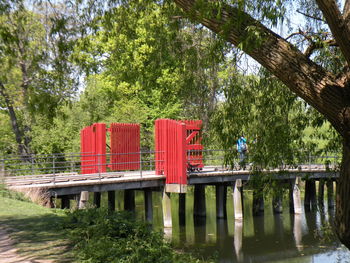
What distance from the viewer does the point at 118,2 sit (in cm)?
915

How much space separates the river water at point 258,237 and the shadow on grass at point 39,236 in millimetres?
5316

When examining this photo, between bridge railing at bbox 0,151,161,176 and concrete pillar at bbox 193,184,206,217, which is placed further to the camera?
concrete pillar at bbox 193,184,206,217

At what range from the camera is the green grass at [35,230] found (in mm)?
8143

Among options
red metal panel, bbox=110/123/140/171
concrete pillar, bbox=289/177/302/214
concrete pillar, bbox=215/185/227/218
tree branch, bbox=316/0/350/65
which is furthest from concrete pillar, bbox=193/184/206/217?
tree branch, bbox=316/0/350/65

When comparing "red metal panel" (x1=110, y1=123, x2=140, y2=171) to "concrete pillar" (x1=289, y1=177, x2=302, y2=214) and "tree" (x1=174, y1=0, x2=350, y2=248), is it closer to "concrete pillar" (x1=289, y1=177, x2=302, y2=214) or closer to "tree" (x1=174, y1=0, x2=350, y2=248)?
"concrete pillar" (x1=289, y1=177, x2=302, y2=214)

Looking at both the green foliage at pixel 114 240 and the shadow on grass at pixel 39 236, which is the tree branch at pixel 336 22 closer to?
the green foliage at pixel 114 240

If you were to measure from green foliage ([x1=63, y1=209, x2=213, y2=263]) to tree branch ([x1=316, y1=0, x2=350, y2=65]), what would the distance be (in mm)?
3629

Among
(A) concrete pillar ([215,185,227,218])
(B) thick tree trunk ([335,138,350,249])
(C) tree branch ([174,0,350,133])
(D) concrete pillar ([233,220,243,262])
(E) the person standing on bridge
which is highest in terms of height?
(C) tree branch ([174,0,350,133])

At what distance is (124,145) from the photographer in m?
23.8

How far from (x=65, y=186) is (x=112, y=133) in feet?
16.8

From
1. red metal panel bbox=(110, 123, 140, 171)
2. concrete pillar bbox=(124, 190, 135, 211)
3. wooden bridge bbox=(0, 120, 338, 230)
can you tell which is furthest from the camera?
concrete pillar bbox=(124, 190, 135, 211)

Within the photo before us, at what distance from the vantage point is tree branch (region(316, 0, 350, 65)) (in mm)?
6164

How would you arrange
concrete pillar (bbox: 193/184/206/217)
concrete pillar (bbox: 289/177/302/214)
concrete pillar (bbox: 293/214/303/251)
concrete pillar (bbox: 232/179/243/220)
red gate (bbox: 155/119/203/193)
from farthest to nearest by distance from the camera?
concrete pillar (bbox: 289/177/302/214)
concrete pillar (bbox: 193/184/206/217)
concrete pillar (bbox: 232/179/243/220)
red gate (bbox: 155/119/203/193)
concrete pillar (bbox: 293/214/303/251)

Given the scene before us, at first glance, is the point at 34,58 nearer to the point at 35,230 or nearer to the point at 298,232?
the point at 35,230
